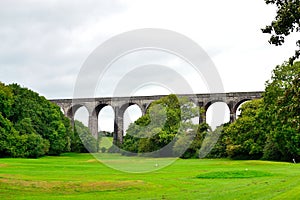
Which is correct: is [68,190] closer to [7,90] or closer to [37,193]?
[37,193]

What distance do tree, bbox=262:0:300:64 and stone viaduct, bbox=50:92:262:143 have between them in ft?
183

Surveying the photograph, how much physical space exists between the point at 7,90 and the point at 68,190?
39.9 m

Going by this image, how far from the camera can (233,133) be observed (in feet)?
173

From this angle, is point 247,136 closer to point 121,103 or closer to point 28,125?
point 28,125

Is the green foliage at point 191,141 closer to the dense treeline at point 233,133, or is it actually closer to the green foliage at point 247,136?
the dense treeline at point 233,133

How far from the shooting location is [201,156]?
55938 mm

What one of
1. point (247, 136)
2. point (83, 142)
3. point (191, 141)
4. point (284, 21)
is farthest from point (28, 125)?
point (284, 21)

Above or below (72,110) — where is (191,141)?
below

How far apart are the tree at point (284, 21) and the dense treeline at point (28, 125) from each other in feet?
139

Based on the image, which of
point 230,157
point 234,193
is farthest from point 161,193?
point 230,157

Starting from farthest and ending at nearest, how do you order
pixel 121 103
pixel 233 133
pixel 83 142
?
1. pixel 121 103
2. pixel 83 142
3. pixel 233 133

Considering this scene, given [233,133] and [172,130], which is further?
[172,130]

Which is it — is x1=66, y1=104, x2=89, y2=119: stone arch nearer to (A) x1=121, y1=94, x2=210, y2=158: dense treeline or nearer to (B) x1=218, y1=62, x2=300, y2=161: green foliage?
(A) x1=121, y1=94, x2=210, y2=158: dense treeline

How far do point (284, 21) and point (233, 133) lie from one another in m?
41.7
